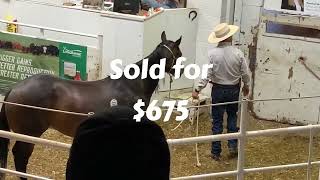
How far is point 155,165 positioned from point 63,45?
544 centimetres

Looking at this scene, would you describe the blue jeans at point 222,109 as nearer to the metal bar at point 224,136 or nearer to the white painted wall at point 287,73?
the white painted wall at point 287,73

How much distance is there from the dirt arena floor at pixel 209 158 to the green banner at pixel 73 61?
2.39ft

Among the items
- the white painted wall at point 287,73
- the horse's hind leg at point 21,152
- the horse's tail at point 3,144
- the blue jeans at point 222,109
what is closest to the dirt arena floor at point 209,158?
the blue jeans at point 222,109

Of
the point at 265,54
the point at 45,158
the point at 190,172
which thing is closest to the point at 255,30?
the point at 265,54

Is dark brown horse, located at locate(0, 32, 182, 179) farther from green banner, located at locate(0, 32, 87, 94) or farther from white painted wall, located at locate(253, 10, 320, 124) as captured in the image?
white painted wall, located at locate(253, 10, 320, 124)

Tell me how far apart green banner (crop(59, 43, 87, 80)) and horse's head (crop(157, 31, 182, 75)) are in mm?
955

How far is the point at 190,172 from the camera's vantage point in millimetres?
5852

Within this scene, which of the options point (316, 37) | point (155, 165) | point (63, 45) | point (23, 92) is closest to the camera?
point (155, 165)

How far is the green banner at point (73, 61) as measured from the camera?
639 cm

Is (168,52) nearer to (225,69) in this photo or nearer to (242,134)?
(225,69)

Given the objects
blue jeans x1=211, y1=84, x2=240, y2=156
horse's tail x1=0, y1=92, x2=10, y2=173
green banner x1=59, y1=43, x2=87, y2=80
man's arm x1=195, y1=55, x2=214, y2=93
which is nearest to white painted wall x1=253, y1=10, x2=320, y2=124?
blue jeans x1=211, y1=84, x2=240, y2=156

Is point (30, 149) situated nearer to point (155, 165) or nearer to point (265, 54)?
point (265, 54)

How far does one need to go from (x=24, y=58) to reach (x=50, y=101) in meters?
1.84

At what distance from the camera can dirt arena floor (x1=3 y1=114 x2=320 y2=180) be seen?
5809mm
